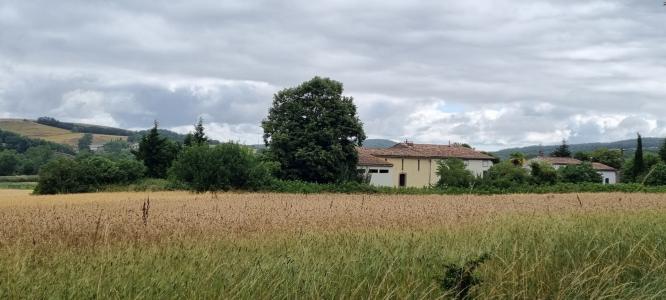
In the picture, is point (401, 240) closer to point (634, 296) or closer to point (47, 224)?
point (634, 296)

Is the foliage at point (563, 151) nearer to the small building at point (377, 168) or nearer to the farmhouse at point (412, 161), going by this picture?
the farmhouse at point (412, 161)

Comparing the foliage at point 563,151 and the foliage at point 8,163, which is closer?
the foliage at point 8,163

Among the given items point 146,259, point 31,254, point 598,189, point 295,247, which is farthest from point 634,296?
point 598,189

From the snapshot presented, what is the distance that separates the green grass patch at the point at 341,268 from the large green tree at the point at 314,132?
42.9 metres

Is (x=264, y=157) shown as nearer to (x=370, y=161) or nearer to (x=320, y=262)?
(x=370, y=161)

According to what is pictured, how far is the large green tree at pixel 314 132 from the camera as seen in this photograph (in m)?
52.1

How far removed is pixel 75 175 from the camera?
4647 cm

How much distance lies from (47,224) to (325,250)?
17.3 ft

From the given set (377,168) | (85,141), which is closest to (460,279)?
(377,168)

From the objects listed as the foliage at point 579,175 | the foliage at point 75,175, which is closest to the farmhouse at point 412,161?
the foliage at point 579,175

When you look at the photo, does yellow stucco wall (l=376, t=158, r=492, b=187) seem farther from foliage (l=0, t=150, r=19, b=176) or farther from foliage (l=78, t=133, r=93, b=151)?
foliage (l=78, t=133, r=93, b=151)

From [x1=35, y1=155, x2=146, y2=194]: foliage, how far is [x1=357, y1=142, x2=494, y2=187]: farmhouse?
3219 centimetres

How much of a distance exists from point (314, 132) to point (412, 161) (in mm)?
29500

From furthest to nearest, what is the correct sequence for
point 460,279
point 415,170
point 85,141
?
point 85,141, point 415,170, point 460,279
